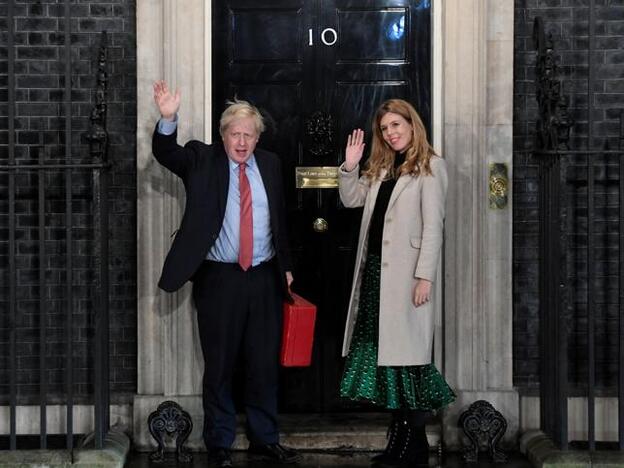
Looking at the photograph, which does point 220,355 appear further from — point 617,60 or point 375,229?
point 617,60

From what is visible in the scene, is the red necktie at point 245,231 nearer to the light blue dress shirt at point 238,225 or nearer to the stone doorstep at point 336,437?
the light blue dress shirt at point 238,225

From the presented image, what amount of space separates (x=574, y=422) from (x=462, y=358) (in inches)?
29.2

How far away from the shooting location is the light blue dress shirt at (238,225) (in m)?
6.13

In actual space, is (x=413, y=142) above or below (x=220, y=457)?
above

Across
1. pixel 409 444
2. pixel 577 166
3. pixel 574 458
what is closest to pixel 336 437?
pixel 409 444

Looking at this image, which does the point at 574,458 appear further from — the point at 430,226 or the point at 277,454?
the point at 277,454

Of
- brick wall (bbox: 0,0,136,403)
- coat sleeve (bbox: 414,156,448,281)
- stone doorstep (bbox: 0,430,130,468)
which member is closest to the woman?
coat sleeve (bbox: 414,156,448,281)

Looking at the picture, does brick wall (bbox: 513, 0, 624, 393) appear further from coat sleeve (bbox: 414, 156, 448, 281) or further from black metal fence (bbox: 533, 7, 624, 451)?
coat sleeve (bbox: 414, 156, 448, 281)

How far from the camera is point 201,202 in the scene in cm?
608

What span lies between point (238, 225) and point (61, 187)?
46.3 inches

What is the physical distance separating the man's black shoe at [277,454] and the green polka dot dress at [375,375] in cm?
54

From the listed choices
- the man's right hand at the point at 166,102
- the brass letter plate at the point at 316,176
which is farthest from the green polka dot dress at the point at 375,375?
the man's right hand at the point at 166,102

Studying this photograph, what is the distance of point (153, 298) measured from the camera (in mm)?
6648

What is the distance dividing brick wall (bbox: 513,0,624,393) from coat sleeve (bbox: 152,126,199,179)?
6.21 ft
